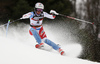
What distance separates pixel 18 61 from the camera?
5500 millimetres

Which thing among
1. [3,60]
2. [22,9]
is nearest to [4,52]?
[3,60]

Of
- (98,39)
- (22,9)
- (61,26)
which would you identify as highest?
(22,9)

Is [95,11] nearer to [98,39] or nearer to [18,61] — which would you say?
[98,39]

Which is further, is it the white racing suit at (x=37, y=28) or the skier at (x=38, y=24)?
the white racing suit at (x=37, y=28)

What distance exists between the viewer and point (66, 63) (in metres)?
5.95

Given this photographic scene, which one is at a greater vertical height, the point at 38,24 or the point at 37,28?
the point at 38,24

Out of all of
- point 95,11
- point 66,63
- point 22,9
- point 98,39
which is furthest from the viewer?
point 95,11

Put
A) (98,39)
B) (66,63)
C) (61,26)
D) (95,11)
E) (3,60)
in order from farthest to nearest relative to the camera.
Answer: (95,11)
(98,39)
(61,26)
(66,63)
(3,60)

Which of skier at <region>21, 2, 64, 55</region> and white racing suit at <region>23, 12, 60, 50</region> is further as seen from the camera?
white racing suit at <region>23, 12, 60, 50</region>

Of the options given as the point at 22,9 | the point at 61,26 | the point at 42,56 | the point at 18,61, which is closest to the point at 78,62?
the point at 42,56

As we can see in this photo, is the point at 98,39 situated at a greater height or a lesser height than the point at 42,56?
lesser

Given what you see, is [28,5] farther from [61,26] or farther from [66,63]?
[66,63]

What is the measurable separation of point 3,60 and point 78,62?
7.40 feet

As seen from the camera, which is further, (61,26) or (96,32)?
(96,32)
